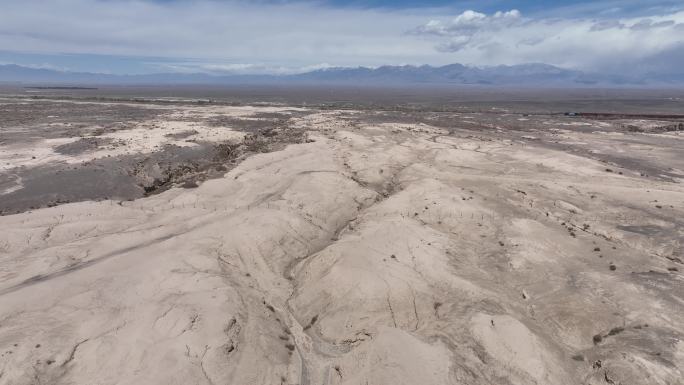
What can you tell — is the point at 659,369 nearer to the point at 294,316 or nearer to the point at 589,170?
the point at 294,316

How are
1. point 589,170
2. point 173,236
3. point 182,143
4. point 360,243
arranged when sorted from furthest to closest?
point 182,143 < point 589,170 < point 173,236 < point 360,243

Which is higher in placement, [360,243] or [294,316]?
[360,243]

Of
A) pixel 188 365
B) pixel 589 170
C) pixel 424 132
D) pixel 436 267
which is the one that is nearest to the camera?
pixel 188 365

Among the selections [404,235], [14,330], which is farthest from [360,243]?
[14,330]

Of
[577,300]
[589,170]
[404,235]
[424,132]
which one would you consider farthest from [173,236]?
[424,132]

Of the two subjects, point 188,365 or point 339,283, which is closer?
point 188,365

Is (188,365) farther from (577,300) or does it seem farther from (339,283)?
(577,300)
